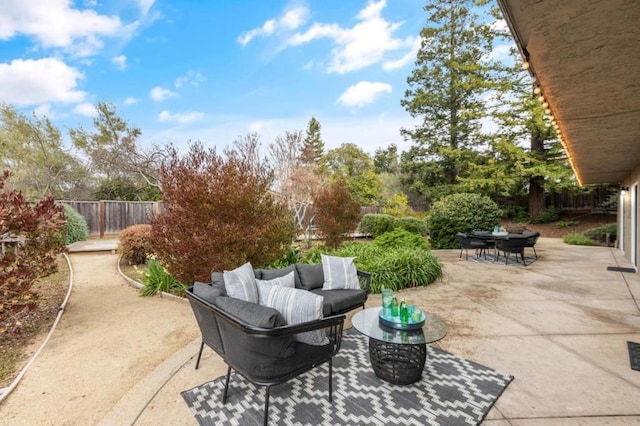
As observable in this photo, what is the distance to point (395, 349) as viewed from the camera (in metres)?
2.43

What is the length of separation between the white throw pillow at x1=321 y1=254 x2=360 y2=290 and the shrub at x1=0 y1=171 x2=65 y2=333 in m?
3.34

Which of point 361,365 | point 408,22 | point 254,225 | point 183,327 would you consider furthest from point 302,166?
point 361,365

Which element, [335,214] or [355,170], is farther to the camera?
[355,170]

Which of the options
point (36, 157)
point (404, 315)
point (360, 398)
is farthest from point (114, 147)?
point (360, 398)

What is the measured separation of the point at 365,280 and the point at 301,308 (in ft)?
6.33

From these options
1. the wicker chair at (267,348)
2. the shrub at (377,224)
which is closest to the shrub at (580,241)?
the shrub at (377,224)

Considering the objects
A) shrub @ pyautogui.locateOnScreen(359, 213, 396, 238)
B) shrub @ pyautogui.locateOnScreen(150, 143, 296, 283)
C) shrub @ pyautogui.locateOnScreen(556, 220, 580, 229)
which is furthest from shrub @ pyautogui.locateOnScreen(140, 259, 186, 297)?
shrub @ pyautogui.locateOnScreen(556, 220, 580, 229)

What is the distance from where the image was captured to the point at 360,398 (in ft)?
7.37

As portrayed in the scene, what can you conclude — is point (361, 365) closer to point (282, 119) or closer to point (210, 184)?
point (210, 184)

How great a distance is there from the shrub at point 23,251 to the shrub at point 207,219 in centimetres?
120

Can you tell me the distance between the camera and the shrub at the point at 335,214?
775cm

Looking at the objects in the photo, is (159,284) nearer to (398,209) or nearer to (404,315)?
(404,315)

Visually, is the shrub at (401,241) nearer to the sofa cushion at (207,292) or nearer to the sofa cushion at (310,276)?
the sofa cushion at (310,276)

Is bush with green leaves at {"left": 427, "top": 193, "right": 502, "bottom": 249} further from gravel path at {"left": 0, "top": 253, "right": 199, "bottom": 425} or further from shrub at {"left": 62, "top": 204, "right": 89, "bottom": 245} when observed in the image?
shrub at {"left": 62, "top": 204, "right": 89, "bottom": 245}
